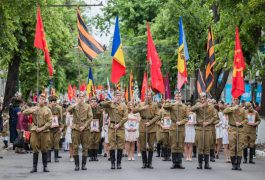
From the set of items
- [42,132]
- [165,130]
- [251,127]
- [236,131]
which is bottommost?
[42,132]

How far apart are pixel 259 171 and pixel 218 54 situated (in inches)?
739

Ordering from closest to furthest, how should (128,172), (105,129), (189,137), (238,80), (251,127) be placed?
(128,172) < (238,80) < (251,127) < (189,137) < (105,129)

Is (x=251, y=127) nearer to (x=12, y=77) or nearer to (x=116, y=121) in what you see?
(x=116, y=121)

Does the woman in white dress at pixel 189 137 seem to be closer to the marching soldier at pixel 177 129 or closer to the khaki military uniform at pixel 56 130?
the khaki military uniform at pixel 56 130

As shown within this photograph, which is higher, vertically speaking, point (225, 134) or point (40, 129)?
point (225, 134)

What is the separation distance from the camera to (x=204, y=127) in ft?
73.6

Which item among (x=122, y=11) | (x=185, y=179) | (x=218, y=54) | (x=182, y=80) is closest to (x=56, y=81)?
(x=122, y=11)

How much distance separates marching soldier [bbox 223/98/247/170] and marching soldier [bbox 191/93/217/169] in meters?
0.46

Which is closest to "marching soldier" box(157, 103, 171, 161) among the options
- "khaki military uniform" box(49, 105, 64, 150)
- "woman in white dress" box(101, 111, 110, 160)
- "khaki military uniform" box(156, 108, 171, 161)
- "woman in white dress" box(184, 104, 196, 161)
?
"khaki military uniform" box(156, 108, 171, 161)

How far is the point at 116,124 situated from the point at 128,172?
1.78 meters

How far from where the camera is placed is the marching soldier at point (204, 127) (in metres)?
22.2

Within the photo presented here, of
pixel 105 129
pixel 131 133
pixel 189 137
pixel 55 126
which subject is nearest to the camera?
pixel 55 126

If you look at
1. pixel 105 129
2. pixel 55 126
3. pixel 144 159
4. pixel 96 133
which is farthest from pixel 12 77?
pixel 144 159

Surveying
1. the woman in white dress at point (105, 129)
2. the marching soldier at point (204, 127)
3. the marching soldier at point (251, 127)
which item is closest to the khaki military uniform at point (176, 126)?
the marching soldier at point (204, 127)
